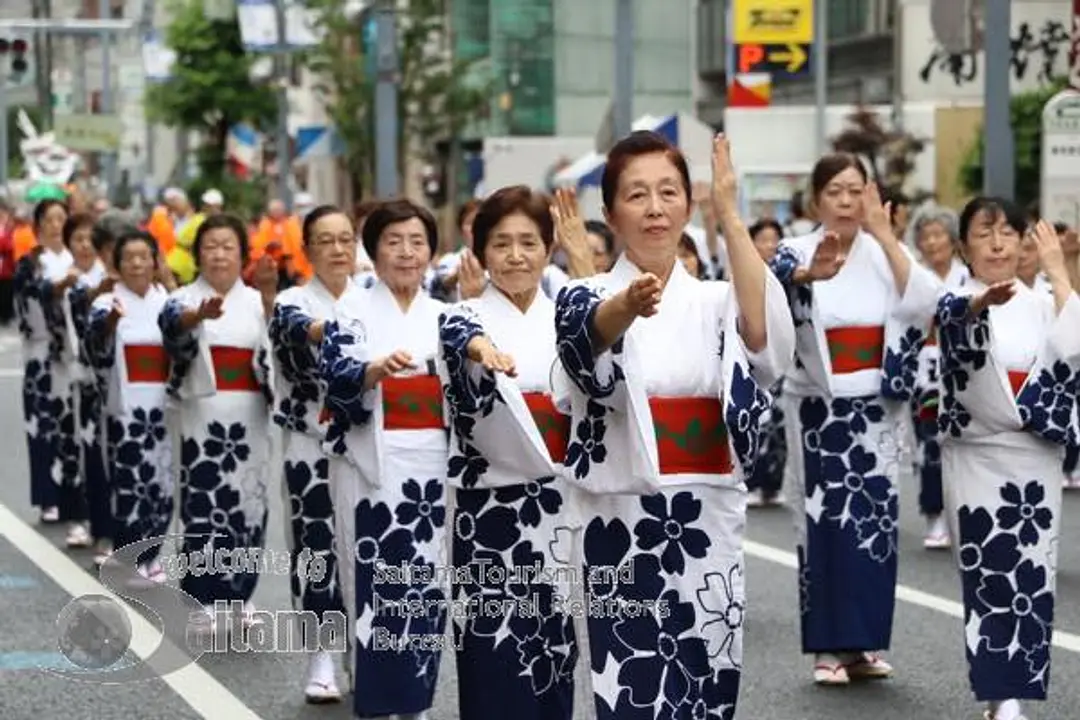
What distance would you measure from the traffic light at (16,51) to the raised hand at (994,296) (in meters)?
38.9

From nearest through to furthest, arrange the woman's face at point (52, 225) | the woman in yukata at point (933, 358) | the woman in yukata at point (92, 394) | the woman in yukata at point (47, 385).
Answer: the woman in yukata at point (92, 394), the woman in yukata at point (933, 358), the woman in yukata at point (47, 385), the woman's face at point (52, 225)

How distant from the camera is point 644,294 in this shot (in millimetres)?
5605

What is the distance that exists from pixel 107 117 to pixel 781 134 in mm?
22940

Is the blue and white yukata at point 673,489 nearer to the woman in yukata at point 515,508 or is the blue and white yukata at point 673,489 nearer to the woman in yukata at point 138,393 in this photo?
the woman in yukata at point 515,508

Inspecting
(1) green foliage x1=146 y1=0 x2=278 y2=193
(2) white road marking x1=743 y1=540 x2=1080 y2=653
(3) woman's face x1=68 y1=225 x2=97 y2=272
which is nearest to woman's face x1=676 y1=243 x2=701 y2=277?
(2) white road marking x1=743 y1=540 x2=1080 y2=653

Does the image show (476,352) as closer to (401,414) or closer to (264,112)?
(401,414)

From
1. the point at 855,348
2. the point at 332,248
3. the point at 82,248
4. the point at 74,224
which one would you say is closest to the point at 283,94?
the point at 74,224

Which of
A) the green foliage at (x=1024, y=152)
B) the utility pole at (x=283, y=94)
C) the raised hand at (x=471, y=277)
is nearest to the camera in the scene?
the raised hand at (x=471, y=277)

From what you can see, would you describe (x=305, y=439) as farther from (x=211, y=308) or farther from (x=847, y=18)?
(x=847, y=18)

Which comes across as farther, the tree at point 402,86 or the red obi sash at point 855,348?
the tree at point 402,86

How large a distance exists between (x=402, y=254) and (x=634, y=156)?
7.62ft

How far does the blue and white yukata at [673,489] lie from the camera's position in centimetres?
615

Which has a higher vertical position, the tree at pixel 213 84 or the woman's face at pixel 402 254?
the tree at pixel 213 84

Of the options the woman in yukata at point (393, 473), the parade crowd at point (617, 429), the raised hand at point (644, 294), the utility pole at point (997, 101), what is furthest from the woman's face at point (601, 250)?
the raised hand at point (644, 294)
